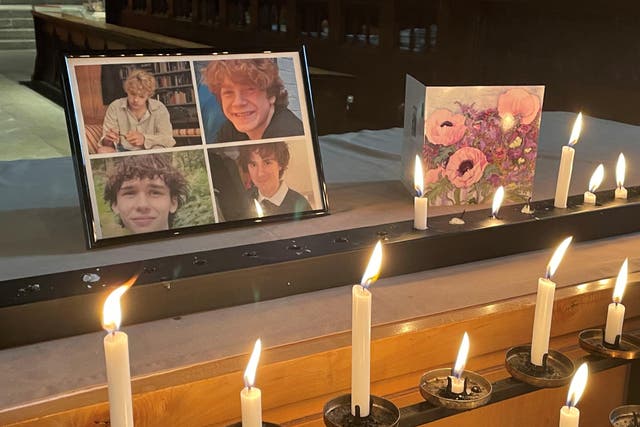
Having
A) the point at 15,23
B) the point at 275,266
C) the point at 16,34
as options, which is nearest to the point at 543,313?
the point at 275,266

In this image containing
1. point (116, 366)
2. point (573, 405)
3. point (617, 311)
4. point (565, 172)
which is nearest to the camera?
point (116, 366)

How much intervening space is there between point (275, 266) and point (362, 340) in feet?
0.88

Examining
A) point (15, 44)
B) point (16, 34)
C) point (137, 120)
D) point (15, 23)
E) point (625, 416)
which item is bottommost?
point (15, 44)

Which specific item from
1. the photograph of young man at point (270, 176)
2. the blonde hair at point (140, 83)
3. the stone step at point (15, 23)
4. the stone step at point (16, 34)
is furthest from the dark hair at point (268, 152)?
the stone step at point (15, 23)

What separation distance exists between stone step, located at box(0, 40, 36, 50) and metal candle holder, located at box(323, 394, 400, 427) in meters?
9.22

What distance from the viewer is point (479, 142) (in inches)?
43.1

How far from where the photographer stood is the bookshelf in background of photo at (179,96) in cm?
94

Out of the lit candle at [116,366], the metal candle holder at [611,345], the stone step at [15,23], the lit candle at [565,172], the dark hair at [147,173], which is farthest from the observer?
the stone step at [15,23]

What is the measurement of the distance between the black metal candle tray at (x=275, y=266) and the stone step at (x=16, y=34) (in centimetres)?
889

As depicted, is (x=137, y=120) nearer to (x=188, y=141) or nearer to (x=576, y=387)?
(x=188, y=141)

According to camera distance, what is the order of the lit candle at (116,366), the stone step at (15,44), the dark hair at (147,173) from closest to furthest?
the lit candle at (116,366) < the dark hair at (147,173) < the stone step at (15,44)

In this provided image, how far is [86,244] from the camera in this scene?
35.7 inches

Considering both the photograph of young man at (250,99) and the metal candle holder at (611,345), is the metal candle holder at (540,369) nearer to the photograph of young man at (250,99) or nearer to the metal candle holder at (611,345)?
the metal candle holder at (611,345)

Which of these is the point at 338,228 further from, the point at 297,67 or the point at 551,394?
the point at 551,394
